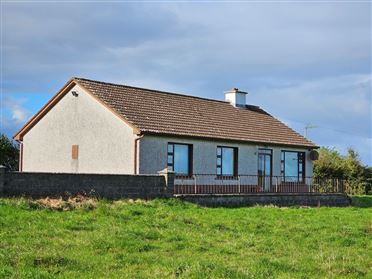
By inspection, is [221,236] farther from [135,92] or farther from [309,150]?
[309,150]

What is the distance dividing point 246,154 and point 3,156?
16.2 meters

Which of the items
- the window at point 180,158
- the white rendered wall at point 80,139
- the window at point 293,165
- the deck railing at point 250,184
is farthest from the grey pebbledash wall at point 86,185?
the window at point 293,165

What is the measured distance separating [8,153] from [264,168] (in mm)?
16737

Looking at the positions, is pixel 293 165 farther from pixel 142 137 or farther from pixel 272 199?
pixel 142 137

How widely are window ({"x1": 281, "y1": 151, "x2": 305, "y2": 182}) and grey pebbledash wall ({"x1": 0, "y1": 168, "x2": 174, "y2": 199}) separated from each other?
12643 millimetres

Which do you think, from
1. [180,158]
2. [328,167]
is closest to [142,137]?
[180,158]

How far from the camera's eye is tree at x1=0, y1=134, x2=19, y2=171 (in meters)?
39.8

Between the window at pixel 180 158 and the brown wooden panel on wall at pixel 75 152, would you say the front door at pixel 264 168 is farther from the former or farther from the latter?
the brown wooden panel on wall at pixel 75 152

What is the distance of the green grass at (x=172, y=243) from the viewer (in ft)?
37.1

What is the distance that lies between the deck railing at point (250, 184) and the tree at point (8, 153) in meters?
14.8

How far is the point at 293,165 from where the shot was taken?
36812mm

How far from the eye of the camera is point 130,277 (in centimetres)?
1059

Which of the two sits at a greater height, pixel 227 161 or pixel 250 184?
pixel 227 161

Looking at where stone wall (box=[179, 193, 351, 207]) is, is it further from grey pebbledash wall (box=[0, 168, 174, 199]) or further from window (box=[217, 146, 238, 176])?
window (box=[217, 146, 238, 176])
